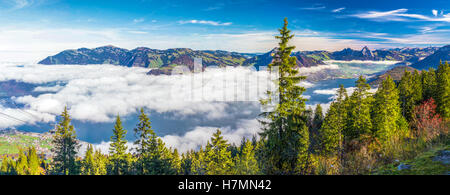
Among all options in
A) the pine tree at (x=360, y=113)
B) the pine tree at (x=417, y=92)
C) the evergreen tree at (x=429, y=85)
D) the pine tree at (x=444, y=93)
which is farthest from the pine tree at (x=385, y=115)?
the evergreen tree at (x=429, y=85)

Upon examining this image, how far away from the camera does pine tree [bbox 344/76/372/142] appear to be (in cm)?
3047

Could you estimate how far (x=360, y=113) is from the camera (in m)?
31.0

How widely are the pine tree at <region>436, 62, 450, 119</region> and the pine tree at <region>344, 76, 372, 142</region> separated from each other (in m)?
11.5

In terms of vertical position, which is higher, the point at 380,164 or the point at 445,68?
the point at 445,68

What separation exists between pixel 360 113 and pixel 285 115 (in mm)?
21832

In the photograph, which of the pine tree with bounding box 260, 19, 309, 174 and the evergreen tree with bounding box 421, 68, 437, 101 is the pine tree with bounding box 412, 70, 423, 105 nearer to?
the evergreen tree with bounding box 421, 68, 437, 101

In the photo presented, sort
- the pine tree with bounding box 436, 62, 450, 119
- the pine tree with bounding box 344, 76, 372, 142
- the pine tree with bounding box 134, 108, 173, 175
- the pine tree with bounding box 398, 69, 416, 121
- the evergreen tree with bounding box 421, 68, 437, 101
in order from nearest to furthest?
1. the pine tree with bounding box 134, 108, 173, 175
2. the pine tree with bounding box 344, 76, 372, 142
3. the pine tree with bounding box 436, 62, 450, 119
4. the evergreen tree with bounding box 421, 68, 437, 101
5. the pine tree with bounding box 398, 69, 416, 121

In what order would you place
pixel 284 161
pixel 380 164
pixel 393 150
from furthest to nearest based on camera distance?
1. pixel 284 161
2. pixel 393 150
3. pixel 380 164

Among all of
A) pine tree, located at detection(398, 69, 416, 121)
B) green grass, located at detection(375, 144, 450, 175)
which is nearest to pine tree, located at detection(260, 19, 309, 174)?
green grass, located at detection(375, 144, 450, 175)

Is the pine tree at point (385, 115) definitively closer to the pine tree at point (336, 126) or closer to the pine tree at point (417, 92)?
the pine tree at point (336, 126)
